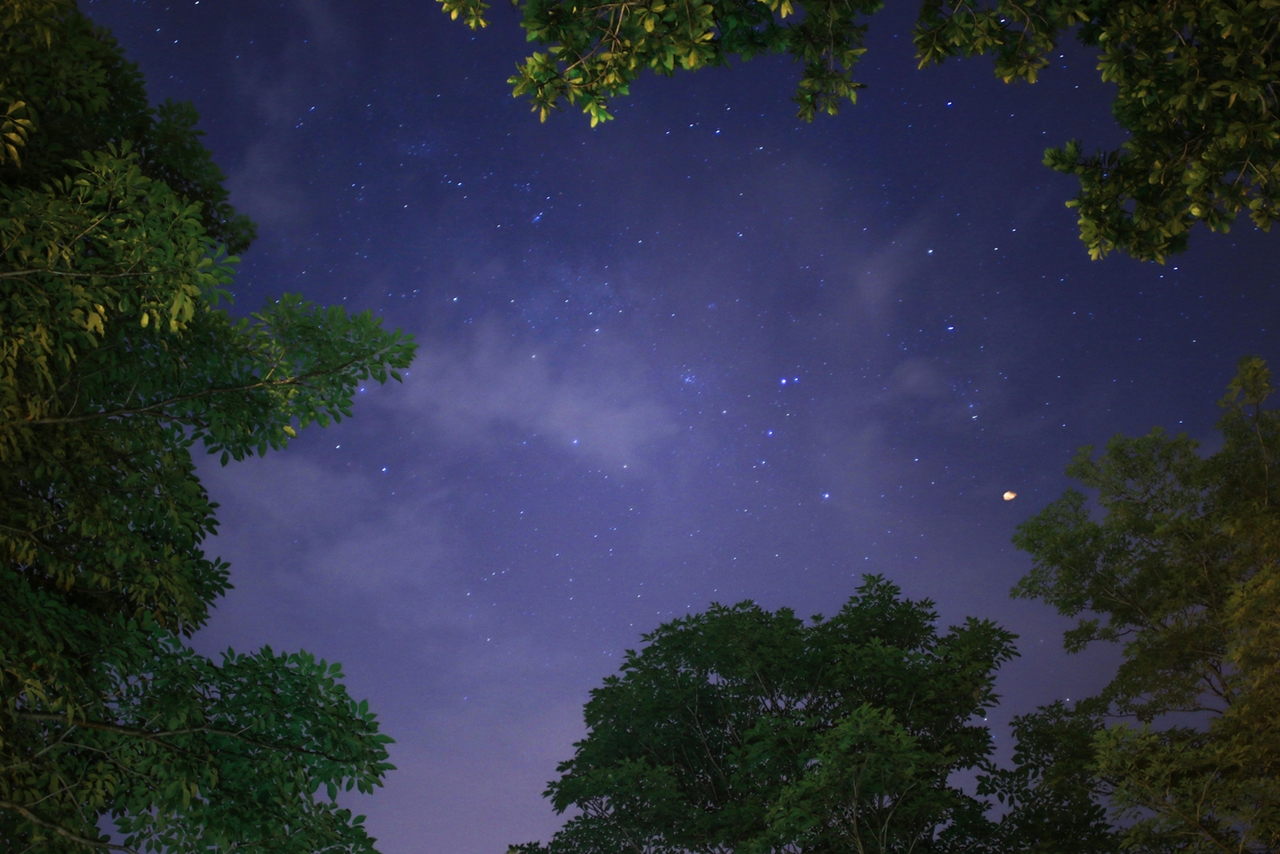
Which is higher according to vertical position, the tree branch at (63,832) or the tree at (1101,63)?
the tree at (1101,63)

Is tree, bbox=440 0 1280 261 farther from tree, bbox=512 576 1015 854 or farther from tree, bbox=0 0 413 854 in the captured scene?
tree, bbox=512 576 1015 854

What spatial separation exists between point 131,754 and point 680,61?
6.42 meters

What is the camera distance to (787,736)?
13.5 metres

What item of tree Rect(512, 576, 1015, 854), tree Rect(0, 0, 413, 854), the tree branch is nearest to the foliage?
tree Rect(0, 0, 413, 854)

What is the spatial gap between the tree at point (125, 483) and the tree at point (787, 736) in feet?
29.5

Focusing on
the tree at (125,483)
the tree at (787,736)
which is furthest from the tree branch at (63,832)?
the tree at (787,736)

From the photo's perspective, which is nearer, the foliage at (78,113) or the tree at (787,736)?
the foliage at (78,113)

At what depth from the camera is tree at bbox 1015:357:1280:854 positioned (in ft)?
A: 38.7

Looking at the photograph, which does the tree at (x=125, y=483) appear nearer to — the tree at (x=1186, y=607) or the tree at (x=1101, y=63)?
the tree at (x=1101, y=63)

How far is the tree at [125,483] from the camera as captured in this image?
4.89m

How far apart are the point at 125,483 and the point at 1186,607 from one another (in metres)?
20.3

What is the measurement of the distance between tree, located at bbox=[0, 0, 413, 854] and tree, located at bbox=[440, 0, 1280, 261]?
275 cm

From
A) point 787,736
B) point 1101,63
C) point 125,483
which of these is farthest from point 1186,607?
point 125,483

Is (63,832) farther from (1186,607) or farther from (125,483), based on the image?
(1186,607)
